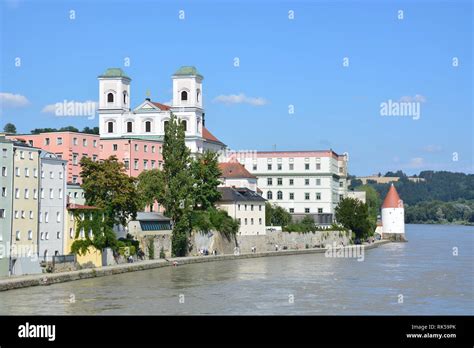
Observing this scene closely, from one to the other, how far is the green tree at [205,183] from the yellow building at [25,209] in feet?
75.2

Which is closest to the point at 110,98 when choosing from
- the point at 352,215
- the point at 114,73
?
the point at 114,73

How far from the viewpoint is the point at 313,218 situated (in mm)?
107188

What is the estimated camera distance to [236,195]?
8688 centimetres

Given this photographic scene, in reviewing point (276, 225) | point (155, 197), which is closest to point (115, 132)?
point (276, 225)

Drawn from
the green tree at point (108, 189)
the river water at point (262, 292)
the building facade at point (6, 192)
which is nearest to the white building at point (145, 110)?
the river water at point (262, 292)

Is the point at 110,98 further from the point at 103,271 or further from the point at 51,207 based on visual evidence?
the point at 103,271

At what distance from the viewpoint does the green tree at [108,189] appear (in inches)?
2472

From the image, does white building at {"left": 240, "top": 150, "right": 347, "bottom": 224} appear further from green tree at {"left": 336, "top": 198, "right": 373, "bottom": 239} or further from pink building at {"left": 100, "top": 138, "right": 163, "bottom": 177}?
pink building at {"left": 100, "top": 138, "right": 163, "bottom": 177}

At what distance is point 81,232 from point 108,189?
389cm

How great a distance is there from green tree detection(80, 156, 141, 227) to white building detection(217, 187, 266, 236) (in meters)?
22.3

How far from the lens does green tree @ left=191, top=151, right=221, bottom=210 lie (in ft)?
260

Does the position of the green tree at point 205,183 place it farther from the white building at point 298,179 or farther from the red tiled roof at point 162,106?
the white building at point 298,179

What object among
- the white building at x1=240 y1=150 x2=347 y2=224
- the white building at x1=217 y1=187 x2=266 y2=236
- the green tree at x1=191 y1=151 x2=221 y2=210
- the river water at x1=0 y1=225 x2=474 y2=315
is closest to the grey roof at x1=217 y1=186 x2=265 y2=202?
the white building at x1=217 y1=187 x2=266 y2=236

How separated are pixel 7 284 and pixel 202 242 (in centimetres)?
3218
